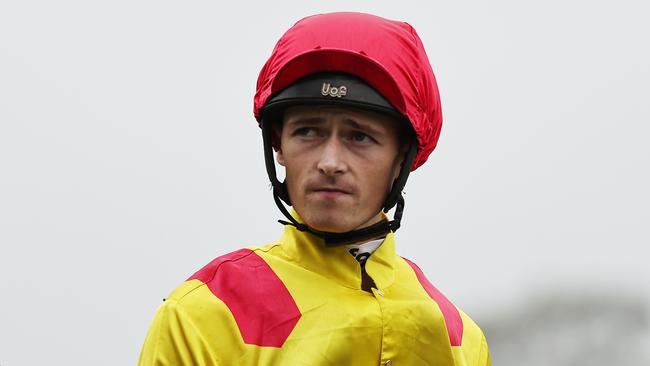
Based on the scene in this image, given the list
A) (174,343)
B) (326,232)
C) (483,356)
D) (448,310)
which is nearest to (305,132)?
(326,232)

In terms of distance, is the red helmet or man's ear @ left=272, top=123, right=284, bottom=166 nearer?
the red helmet

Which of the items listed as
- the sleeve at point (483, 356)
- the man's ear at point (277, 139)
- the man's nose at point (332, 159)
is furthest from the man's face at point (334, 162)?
the sleeve at point (483, 356)

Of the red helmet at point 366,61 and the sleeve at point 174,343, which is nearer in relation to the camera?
the sleeve at point 174,343

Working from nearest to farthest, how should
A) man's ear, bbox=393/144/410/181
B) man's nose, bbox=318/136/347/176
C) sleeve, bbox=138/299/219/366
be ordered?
sleeve, bbox=138/299/219/366
man's nose, bbox=318/136/347/176
man's ear, bbox=393/144/410/181

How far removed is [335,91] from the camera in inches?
143

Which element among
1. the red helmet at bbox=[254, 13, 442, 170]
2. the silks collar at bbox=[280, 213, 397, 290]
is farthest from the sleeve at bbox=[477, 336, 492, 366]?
the red helmet at bbox=[254, 13, 442, 170]

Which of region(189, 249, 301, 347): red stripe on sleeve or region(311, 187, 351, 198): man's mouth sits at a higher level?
region(311, 187, 351, 198): man's mouth

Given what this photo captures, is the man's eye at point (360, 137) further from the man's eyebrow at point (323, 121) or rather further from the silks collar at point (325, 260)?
the silks collar at point (325, 260)

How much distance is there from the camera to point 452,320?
13.4 feet

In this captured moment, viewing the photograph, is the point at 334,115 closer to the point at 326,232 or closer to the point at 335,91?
the point at 335,91

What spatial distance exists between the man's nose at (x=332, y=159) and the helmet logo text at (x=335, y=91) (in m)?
0.12

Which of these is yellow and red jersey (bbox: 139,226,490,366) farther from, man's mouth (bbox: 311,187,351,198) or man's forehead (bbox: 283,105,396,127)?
man's forehead (bbox: 283,105,396,127)

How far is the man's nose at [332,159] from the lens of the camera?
11.9 feet

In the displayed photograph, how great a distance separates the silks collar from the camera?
3783 millimetres
